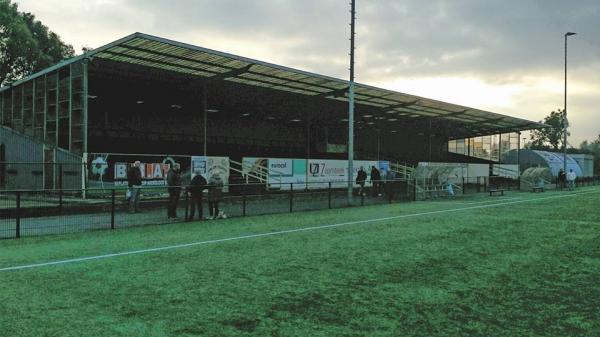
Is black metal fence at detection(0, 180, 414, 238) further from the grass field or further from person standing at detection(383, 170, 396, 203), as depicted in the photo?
person standing at detection(383, 170, 396, 203)

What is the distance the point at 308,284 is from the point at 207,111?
39.2 metres

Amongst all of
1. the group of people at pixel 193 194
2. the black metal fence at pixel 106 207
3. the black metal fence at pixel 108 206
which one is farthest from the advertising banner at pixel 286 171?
the group of people at pixel 193 194

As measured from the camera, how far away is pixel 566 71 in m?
41.2

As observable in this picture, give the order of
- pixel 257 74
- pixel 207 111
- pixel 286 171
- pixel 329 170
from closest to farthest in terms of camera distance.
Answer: pixel 257 74 → pixel 286 171 → pixel 329 170 → pixel 207 111

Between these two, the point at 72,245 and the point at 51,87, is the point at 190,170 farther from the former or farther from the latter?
the point at 72,245

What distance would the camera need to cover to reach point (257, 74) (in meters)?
26.7

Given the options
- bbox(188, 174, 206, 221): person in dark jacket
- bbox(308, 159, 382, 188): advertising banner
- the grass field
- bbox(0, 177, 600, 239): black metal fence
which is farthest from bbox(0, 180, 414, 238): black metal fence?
bbox(308, 159, 382, 188): advertising banner

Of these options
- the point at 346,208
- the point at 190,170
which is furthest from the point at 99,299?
the point at 190,170

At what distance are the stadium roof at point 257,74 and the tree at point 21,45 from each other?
2005 cm

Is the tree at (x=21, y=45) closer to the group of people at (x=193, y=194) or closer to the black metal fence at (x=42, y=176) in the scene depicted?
the black metal fence at (x=42, y=176)

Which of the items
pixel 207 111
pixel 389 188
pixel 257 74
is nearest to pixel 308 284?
pixel 389 188

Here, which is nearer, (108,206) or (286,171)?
(108,206)

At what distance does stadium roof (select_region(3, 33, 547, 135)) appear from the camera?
2147cm

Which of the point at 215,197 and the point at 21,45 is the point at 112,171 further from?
the point at 21,45
